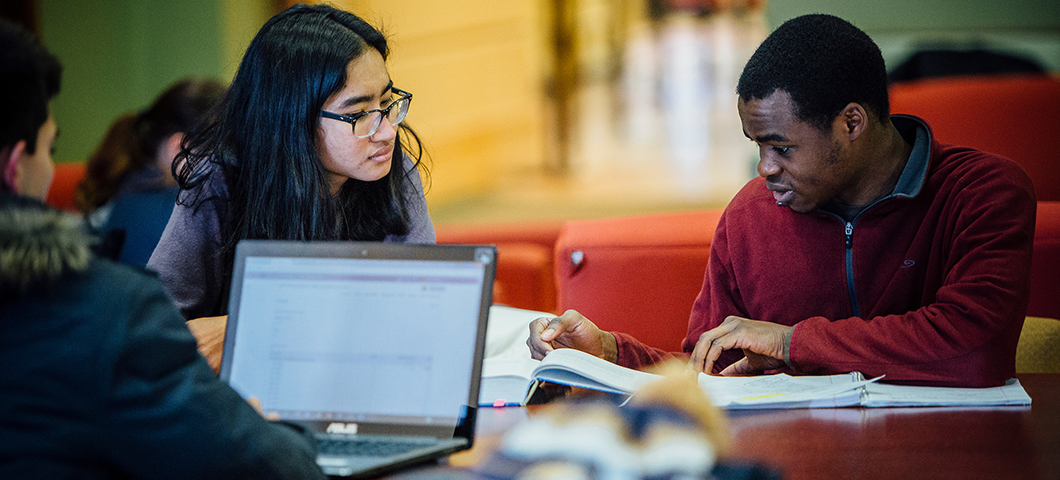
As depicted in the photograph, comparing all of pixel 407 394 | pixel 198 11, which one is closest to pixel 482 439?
Answer: pixel 407 394

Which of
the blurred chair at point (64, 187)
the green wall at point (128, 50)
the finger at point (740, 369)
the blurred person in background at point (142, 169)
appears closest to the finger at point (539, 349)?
the finger at point (740, 369)

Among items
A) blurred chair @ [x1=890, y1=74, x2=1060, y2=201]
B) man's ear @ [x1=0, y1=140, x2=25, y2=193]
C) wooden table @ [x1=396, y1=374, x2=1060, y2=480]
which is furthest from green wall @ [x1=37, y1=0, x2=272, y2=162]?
wooden table @ [x1=396, y1=374, x2=1060, y2=480]

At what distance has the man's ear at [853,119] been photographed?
1216 millimetres

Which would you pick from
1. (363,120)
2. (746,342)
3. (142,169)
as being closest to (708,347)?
(746,342)

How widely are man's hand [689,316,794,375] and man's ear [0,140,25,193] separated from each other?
2.70 ft

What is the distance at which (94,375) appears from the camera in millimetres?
600

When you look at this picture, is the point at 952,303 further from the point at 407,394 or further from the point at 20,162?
the point at 20,162

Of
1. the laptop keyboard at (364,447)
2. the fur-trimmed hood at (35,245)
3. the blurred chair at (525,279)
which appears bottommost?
the blurred chair at (525,279)

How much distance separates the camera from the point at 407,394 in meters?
0.87

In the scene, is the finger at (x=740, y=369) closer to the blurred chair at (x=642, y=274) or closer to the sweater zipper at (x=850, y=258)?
the sweater zipper at (x=850, y=258)

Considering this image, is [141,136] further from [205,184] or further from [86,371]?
[86,371]

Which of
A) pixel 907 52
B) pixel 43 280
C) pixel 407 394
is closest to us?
pixel 43 280

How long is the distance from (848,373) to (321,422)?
675mm

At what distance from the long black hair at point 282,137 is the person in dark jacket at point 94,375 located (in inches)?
29.0
